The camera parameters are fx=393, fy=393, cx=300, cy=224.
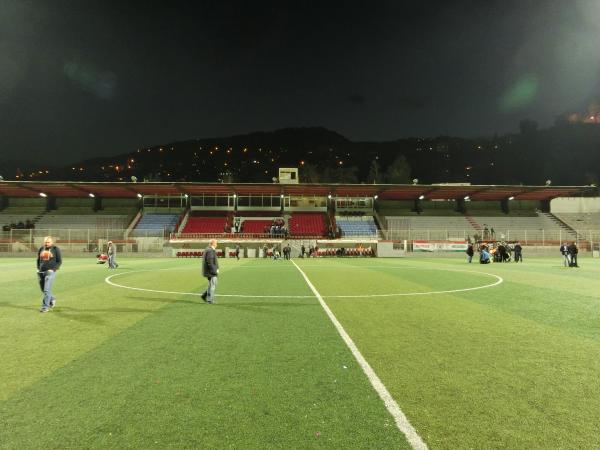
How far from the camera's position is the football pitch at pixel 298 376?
3.85m

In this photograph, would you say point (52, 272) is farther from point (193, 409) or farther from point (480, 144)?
point (480, 144)

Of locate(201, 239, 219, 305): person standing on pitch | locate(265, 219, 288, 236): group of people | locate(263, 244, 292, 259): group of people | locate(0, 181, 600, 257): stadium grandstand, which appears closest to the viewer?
locate(201, 239, 219, 305): person standing on pitch

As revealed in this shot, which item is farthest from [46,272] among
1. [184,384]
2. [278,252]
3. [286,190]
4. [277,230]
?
[286,190]

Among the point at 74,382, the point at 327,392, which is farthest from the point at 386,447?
the point at 74,382

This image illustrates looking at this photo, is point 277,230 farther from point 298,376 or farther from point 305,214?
point 298,376

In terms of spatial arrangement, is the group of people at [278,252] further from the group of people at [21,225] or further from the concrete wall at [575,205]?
the concrete wall at [575,205]

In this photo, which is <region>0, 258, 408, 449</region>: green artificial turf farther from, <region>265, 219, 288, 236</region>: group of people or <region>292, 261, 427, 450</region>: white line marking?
<region>265, 219, 288, 236</region>: group of people

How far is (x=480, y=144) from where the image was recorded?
172 meters

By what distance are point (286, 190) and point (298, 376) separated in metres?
55.4

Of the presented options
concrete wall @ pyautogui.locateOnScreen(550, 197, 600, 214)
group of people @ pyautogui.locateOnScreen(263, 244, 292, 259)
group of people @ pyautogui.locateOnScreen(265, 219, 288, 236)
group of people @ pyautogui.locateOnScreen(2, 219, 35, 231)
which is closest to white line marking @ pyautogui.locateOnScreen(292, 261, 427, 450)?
group of people @ pyautogui.locateOnScreen(263, 244, 292, 259)

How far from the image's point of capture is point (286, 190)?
60.3m

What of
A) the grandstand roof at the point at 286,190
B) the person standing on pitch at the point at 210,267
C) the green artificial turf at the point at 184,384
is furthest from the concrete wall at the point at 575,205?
the green artificial turf at the point at 184,384

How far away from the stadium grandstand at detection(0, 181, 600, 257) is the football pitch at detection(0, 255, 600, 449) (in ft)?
125

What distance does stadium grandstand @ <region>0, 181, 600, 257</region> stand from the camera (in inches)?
1951
